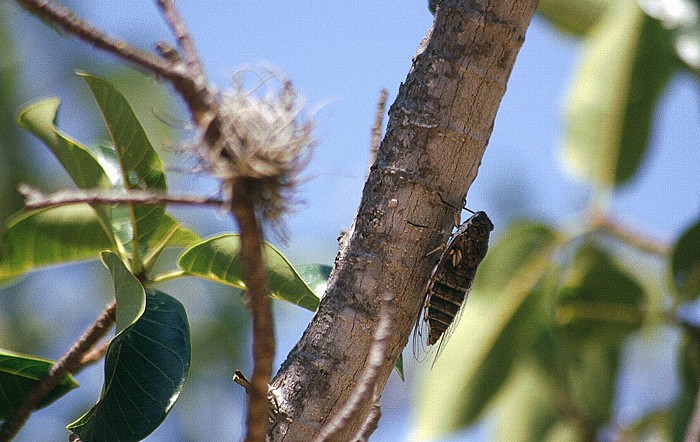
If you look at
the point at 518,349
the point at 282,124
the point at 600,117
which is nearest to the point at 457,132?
the point at 282,124

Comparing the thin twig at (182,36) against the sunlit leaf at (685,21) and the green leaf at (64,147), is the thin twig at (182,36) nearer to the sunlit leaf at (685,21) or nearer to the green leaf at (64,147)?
the green leaf at (64,147)

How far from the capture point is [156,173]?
1.24 m

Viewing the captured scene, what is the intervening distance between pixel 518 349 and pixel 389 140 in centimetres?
177

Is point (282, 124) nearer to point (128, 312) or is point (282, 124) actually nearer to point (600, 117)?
point (128, 312)

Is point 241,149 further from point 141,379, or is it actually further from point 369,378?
point 141,379

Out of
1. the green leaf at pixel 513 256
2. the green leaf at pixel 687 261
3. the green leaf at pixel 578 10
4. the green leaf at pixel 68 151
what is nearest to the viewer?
the green leaf at pixel 68 151

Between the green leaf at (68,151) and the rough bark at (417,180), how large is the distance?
1.45 feet

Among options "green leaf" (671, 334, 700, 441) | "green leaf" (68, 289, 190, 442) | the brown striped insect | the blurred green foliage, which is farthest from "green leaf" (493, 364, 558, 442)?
"green leaf" (68, 289, 190, 442)

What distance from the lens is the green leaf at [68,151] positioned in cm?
125

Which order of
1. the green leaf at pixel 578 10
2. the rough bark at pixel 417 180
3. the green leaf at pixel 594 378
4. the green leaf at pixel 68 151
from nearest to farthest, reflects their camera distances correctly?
the rough bark at pixel 417 180, the green leaf at pixel 68 151, the green leaf at pixel 594 378, the green leaf at pixel 578 10

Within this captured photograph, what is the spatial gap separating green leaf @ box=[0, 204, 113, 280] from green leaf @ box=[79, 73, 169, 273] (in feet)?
0.35

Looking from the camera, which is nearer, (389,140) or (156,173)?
(389,140)

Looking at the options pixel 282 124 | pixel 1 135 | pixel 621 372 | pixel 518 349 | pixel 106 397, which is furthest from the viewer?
pixel 1 135

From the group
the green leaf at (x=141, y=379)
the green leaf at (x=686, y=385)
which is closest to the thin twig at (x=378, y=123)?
the green leaf at (x=141, y=379)
